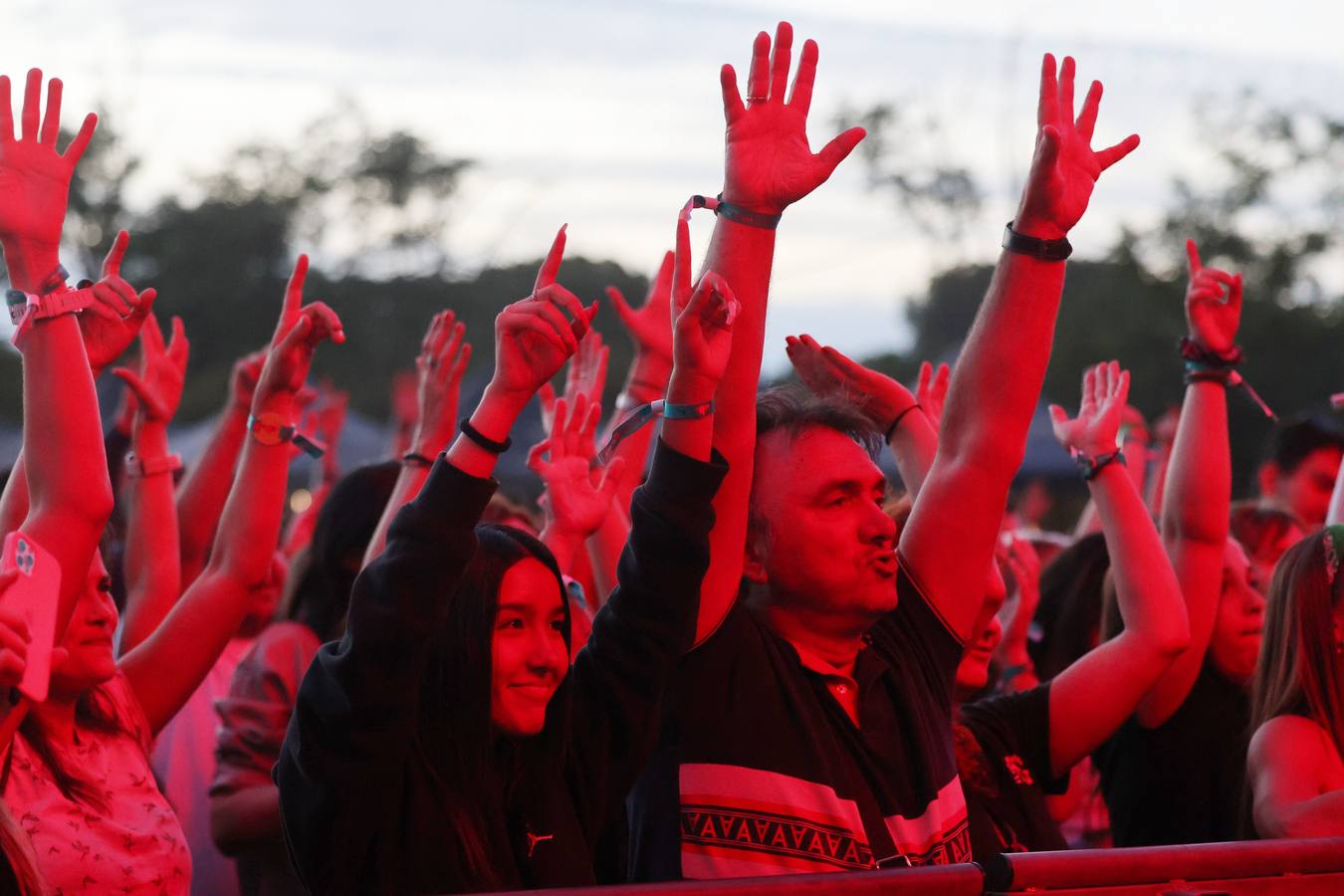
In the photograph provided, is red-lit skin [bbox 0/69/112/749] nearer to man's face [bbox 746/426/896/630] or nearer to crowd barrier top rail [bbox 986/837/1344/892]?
man's face [bbox 746/426/896/630]

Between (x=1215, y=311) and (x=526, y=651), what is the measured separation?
237 centimetres

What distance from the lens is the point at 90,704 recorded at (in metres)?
2.96

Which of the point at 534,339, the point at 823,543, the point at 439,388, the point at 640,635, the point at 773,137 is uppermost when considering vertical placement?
the point at 773,137

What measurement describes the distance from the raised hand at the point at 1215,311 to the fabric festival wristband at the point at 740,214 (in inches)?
74.0

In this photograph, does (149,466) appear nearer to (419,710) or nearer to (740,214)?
(419,710)

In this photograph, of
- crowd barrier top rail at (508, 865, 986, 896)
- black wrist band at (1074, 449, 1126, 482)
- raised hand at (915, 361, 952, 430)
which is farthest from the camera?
raised hand at (915, 361, 952, 430)

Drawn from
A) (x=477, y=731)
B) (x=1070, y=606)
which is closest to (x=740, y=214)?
(x=477, y=731)

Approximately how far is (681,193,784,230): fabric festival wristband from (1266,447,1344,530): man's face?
3.98m

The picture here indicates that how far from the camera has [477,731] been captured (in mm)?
2635

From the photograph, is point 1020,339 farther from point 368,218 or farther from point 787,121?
point 368,218

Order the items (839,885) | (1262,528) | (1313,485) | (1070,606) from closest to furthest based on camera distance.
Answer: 1. (839,885)
2. (1070,606)
3. (1262,528)
4. (1313,485)

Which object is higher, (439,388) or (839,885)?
(439,388)

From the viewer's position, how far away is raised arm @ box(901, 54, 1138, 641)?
117 inches

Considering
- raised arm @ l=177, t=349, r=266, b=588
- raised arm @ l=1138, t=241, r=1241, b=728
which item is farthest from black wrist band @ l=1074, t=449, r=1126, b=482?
raised arm @ l=177, t=349, r=266, b=588
